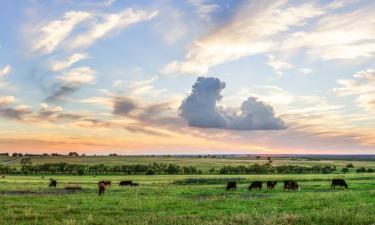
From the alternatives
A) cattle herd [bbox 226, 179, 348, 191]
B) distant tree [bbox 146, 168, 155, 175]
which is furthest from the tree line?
cattle herd [bbox 226, 179, 348, 191]

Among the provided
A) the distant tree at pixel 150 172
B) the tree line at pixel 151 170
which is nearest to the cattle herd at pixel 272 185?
the distant tree at pixel 150 172

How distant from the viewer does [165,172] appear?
125000mm

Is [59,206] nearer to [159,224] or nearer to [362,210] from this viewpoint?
[159,224]

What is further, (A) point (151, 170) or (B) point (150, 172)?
(A) point (151, 170)

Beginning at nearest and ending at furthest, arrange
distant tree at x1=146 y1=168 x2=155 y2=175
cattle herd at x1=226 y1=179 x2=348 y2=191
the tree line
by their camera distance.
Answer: cattle herd at x1=226 y1=179 x2=348 y2=191
distant tree at x1=146 y1=168 x2=155 y2=175
the tree line

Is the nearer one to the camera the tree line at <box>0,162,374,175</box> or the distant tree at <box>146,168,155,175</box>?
the distant tree at <box>146,168,155,175</box>

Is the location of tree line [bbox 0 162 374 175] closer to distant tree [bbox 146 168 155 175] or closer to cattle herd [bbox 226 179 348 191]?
→ distant tree [bbox 146 168 155 175]

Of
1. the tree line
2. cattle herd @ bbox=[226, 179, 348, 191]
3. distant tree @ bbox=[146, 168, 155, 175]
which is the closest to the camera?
cattle herd @ bbox=[226, 179, 348, 191]

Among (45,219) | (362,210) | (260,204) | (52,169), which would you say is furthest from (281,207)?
(52,169)

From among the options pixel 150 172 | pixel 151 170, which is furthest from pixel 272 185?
pixel 151 170

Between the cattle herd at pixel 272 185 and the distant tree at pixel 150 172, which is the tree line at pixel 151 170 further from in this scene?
the cattle herd at pixel 272 185

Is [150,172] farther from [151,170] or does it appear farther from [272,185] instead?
[272,185]

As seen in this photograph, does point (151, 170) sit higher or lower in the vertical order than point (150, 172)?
higher

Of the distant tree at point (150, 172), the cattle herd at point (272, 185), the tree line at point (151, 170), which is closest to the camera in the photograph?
the cattle herd at point (272, 185)
